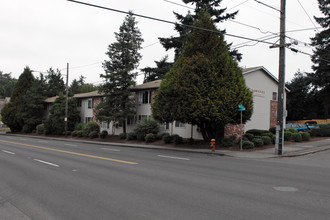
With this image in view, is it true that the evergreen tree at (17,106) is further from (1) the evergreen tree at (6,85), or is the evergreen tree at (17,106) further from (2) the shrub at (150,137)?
(1) the evergreen tree at (6,85)

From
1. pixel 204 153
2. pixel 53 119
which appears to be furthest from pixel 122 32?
pixel 204 153

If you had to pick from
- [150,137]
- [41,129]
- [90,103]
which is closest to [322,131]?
[150,137]

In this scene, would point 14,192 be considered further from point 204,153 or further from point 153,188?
point 204,153

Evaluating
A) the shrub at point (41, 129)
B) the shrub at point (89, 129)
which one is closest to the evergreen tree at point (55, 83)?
the shrub at point (41, 129)

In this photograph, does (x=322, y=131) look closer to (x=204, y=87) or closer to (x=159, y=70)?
(x=204, y=87)

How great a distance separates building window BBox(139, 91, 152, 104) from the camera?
104 feet

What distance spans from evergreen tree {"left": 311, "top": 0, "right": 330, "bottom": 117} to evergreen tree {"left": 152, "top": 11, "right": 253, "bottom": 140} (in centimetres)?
2817

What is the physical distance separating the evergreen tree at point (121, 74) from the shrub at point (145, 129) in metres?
3.37

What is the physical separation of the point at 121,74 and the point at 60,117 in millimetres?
14205

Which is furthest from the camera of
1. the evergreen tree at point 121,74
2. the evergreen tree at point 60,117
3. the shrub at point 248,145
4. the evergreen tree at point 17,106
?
the evergreen tree at point 17,106

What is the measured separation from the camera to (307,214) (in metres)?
4.98

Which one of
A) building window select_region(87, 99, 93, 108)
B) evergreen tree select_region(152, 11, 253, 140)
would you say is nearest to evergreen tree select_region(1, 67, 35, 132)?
building window select_region(87, 99, 93, 108)

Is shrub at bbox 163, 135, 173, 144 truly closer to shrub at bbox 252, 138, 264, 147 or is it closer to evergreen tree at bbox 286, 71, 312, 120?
shrub at bbox 252, 138, 264, 147

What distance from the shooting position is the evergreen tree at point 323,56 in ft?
135
